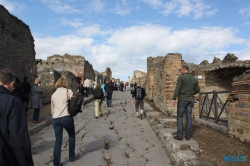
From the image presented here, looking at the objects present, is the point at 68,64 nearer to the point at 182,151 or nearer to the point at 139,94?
the point at 139,94

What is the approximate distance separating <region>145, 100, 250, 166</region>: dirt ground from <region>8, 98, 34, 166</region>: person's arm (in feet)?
8.75

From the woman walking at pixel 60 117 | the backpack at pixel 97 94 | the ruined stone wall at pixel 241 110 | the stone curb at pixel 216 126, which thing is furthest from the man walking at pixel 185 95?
the backpack at pixel 97 94

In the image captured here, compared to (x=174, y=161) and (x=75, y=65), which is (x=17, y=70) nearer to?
(x=174, y=161)

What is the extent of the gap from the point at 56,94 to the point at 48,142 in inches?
75.2

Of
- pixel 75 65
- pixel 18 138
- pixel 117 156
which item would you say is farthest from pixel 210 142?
pixel 75 65

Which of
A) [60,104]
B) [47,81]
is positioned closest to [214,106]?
[60,104]

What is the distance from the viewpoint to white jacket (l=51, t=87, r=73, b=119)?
3436 mm

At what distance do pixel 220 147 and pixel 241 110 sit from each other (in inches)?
39.1

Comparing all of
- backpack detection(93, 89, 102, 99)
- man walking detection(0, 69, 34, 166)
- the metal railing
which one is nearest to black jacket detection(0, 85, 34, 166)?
man walking detection(0, 69, 34, 166)

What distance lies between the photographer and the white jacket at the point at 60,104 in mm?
3436

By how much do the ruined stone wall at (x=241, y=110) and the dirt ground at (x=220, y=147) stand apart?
18 cm

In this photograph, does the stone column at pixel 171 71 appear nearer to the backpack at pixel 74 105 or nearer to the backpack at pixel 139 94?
the backpack at pixel 139 94

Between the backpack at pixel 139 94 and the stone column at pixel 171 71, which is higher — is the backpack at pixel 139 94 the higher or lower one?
the lower one

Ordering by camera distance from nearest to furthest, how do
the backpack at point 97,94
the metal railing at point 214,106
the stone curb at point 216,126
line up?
1. the stone curb at point 216,126
2. the metal railing at point 214,106
3. the backpack at point 97,94
